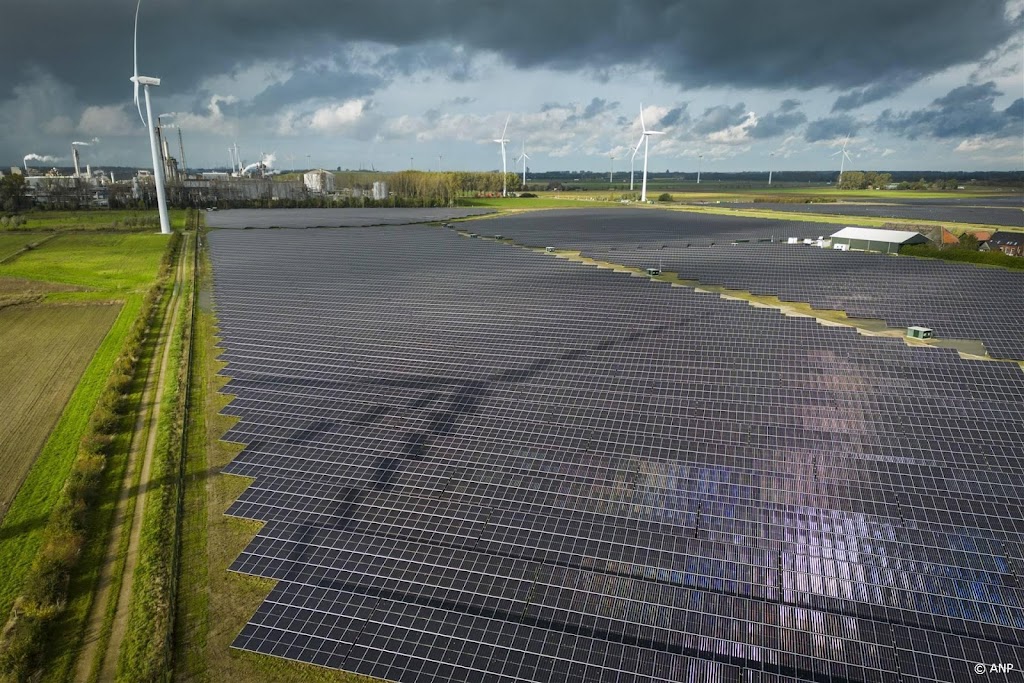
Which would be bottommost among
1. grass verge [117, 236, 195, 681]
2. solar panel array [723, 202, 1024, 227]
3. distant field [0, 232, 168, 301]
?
grass verge [117, 236, 195, 681]

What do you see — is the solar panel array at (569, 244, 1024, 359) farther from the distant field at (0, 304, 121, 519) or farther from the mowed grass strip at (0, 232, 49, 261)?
the mowed grass strip at (0, 232, 49, 261)

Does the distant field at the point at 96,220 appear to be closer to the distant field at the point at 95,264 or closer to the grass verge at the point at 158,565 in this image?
the distant field at the point at 95,264

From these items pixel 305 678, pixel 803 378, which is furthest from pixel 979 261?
pixel 305 678

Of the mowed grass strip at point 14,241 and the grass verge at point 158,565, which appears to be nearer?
the grass verge at point 158,565

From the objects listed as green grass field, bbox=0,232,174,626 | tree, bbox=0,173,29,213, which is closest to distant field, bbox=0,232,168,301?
green grass field, bbox=0,232,174,626

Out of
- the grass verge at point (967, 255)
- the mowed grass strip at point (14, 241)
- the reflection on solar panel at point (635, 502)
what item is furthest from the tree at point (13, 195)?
the grass verge at point (967, 255)

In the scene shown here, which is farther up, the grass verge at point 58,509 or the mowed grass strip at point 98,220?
the mowed grass strip at point 98,220

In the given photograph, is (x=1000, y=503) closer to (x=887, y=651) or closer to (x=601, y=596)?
(x=887, y=651)
